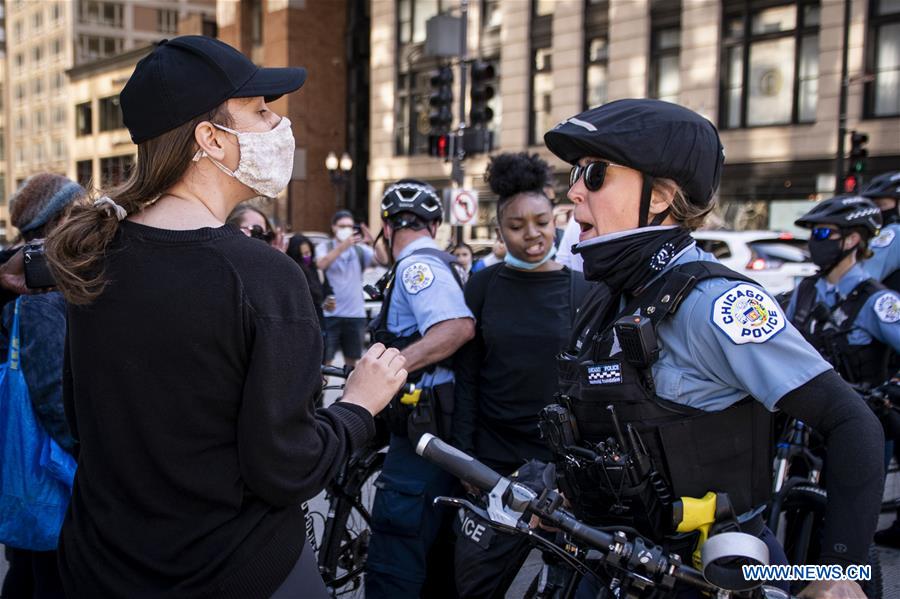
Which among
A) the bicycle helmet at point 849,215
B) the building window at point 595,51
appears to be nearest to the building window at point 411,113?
the building window at point 595,51

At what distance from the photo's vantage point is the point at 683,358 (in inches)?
80.7

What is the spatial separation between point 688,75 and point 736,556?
2182 centimetres

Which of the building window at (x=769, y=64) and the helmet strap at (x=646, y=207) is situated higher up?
the building window at (x=769, y=64)

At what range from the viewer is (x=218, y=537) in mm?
1750

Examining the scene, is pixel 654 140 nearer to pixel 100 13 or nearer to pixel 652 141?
pixel 652 141

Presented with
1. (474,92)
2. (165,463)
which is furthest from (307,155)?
(165,463)

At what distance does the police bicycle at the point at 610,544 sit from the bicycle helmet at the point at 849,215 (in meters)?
3.67

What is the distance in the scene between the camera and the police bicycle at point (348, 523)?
13.0 ft

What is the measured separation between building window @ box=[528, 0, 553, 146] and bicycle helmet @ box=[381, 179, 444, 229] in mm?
21967

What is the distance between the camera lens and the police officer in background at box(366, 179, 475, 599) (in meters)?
3.50

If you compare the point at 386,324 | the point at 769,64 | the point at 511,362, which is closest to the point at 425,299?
the point at 386,324

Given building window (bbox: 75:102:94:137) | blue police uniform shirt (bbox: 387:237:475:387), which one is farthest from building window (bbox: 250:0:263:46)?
blue police uniform shirt (bbox: 387:237:475:387)

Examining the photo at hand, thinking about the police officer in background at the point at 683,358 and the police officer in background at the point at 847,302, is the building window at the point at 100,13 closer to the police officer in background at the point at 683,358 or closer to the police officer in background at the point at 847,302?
the police officer in background at the point at 847,302

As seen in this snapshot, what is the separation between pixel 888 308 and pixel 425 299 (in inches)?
113
